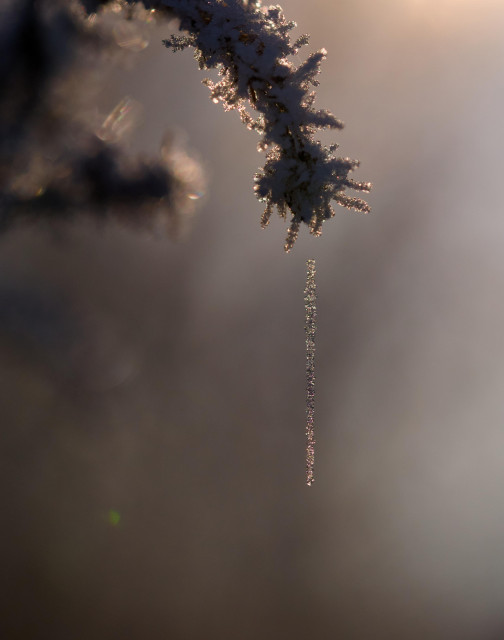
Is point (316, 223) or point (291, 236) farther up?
point (316, 223)

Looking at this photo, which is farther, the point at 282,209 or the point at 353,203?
the point at 282,209

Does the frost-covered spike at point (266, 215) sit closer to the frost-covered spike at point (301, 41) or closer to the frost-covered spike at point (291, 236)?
the frost-covered spike at point (291, 236)

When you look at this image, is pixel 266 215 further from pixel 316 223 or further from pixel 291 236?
pixel 316 223

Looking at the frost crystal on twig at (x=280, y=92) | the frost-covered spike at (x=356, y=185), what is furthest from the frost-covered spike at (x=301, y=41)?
the frost-covered spike at (x=356, y=185)

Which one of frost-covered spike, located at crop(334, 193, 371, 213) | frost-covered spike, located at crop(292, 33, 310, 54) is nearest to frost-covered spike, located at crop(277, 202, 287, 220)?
frost-covered spike, located at crop(334, 193, 371, 213)

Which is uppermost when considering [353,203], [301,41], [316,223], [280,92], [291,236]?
[301,41]

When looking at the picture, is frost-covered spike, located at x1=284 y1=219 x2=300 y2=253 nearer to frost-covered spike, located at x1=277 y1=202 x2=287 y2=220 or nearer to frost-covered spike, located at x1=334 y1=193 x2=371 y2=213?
frost-covered spike, located at x1=277 y1=202 x2=287 y2=220

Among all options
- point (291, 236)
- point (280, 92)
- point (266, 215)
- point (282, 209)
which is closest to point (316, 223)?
point (291, 236)

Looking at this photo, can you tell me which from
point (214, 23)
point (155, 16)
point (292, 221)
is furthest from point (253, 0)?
point (292, 221)

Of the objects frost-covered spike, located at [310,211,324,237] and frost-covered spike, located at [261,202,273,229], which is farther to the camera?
frost-covered spike, located at [261,202,273,229]
